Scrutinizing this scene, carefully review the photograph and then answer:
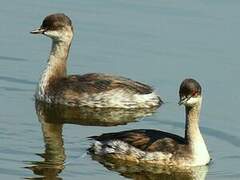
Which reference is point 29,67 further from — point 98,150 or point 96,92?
point 98,150

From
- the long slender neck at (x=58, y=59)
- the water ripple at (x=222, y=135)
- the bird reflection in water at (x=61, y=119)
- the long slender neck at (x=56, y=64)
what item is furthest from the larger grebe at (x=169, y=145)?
the long slender neck at (x=58, y=59)

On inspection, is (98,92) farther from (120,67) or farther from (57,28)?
(57,28)

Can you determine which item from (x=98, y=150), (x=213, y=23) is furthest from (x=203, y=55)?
(x=98, y=150)

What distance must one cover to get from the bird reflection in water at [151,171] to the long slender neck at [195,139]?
0.13m

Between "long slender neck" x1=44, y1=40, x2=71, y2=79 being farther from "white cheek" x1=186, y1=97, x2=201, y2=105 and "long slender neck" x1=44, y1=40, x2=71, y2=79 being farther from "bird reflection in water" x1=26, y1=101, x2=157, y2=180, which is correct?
"white cheek" x1=186, y1=97, x2=201, y2=105

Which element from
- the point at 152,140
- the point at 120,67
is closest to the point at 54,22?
the point at 120,67

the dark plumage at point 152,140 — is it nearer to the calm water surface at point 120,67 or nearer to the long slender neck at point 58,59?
the calm water surface at point 120,67

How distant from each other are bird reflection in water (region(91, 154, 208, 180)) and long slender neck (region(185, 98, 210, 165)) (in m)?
0.13

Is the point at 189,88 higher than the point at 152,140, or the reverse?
the point at 189,88

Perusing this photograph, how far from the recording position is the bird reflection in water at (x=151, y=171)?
1478 cm

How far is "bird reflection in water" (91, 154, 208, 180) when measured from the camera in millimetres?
14781

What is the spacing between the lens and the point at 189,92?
15094mm

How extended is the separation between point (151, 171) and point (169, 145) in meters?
0.46

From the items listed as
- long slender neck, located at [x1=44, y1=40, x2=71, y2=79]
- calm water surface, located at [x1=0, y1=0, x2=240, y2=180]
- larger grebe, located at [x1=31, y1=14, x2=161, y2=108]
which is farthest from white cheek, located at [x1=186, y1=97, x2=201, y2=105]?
long slender neck, located at [x1=44, y1=40, x2=71, y2=79]
